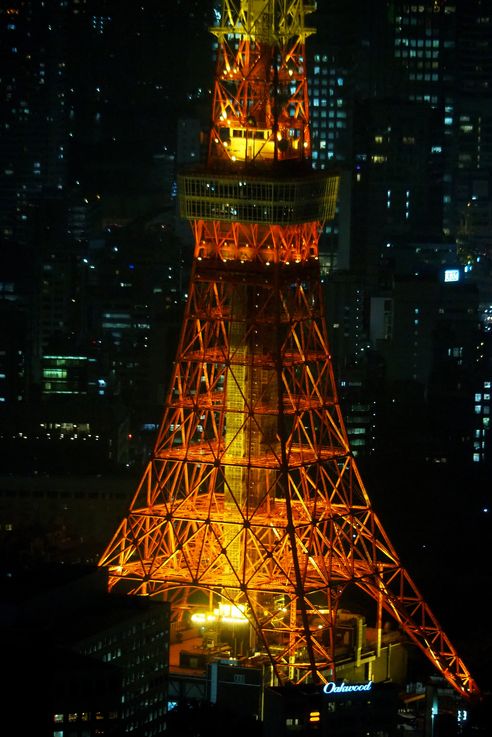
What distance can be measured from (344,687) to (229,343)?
7.54m

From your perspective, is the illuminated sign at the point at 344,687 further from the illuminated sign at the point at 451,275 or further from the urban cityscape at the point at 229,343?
the illuminated sign at the point at 451,275

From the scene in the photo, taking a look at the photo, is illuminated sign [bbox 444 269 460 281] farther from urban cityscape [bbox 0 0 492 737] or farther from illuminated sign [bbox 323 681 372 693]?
illuminated sign [bbox 323 681 372 693]

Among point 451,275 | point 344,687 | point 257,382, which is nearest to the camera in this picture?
point 344,687

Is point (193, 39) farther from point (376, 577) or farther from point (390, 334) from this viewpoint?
point (376, 577)

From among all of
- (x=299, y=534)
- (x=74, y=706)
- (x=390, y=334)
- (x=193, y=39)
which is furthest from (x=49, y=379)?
(x=74, y=706)

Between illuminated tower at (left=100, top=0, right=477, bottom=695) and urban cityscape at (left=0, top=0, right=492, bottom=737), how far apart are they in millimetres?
64

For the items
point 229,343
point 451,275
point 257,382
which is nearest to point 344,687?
point 257,382

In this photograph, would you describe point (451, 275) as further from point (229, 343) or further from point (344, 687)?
point (344, 687)

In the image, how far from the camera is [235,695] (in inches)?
1447

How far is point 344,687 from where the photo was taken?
33.1 m

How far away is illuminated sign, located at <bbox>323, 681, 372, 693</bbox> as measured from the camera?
3300cm

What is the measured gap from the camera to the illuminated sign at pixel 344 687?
33000 mm

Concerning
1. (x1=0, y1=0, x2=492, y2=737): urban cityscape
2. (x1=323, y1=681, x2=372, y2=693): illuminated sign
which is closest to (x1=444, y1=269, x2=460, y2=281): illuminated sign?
(x1=0, y1=0, x2=492, y2=737): urban cityscape

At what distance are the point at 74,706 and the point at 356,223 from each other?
34.7m
